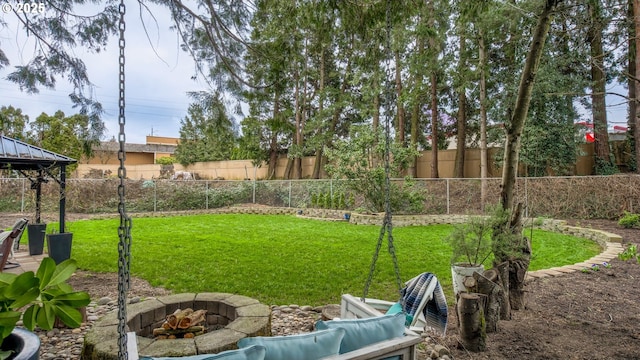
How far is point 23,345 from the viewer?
1292mm

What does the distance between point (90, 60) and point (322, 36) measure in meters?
2.99

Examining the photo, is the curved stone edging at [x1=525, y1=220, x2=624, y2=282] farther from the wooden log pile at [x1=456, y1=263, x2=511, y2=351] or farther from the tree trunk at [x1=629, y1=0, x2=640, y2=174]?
the tree trunk at [x1=629, y1=0, x2=640, y2=174]

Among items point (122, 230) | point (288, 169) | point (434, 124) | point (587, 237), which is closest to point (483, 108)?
point (434, 124)

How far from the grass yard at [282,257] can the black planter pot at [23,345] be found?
2355mm

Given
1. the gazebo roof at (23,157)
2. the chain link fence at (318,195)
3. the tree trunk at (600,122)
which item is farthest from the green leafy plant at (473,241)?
the tree trunk at (600,122)

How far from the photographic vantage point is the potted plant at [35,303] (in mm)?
1156

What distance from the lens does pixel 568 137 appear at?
33.5ft

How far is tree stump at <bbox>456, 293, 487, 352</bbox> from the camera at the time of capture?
2.54 m

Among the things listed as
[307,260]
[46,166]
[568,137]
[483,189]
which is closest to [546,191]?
[483,189]

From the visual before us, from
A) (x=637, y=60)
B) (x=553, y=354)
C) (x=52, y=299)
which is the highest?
(x=637, y=60)

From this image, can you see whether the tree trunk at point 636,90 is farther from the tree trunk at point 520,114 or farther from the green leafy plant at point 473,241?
the green leafy plant at point 473,241

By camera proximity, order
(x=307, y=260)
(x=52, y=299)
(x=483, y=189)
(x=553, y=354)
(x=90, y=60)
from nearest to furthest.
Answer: (x=52, y=299) → (x=553, y=354) → (x=90, y=60) → (x=307, y=260) → (x=483, y=189)

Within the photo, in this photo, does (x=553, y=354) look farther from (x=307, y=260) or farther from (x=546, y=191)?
(x=546, y=191)

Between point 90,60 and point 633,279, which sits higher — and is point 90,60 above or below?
above
